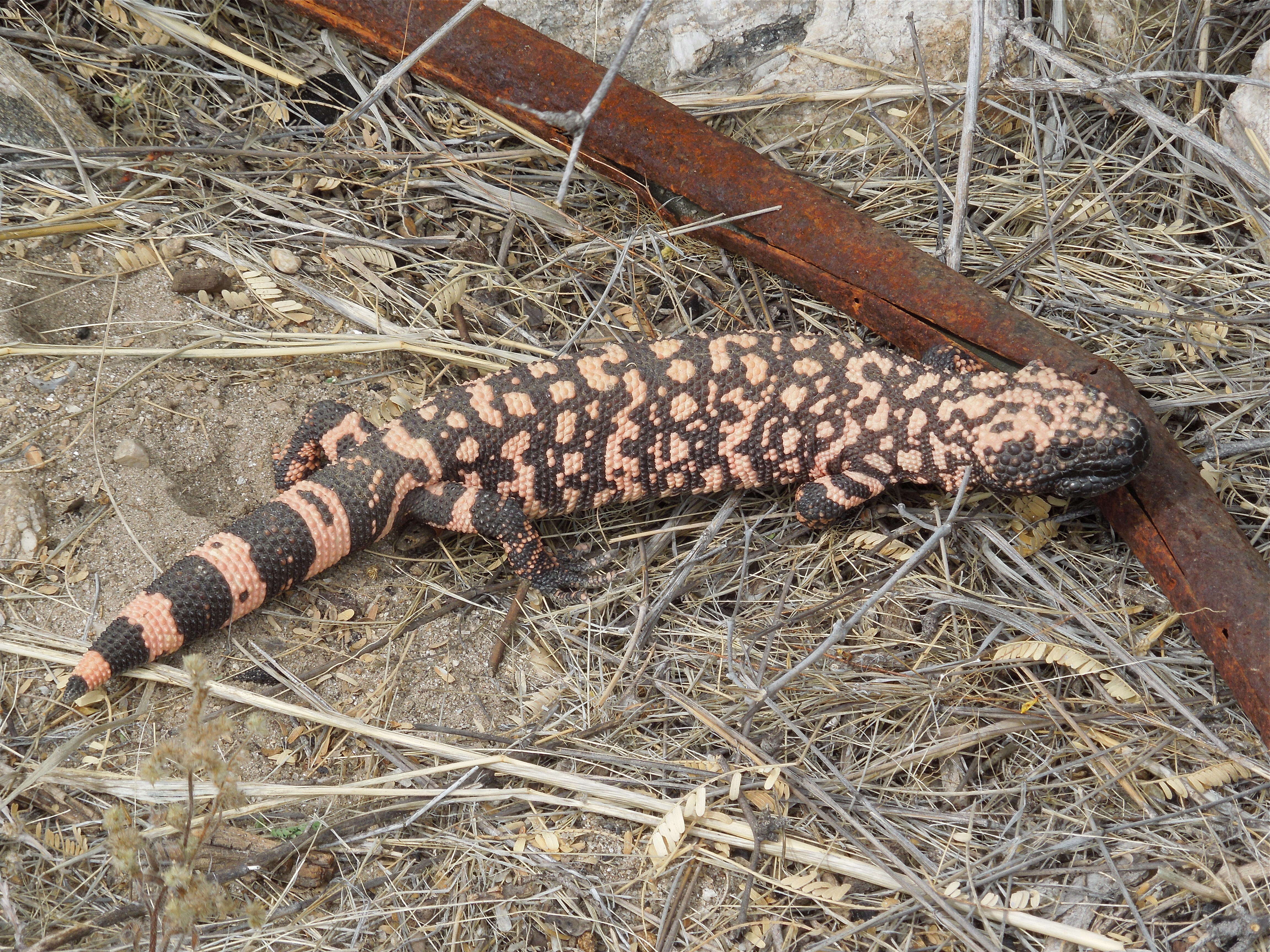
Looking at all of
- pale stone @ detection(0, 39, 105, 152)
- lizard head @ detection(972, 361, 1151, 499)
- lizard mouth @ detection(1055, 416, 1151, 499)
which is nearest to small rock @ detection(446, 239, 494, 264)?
pale stone @ detection(0, 39, 105, 152)

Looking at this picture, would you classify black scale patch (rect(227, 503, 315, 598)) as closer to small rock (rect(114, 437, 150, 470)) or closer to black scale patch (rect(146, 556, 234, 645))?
black scale patch (rect(146, 556, 234, 645))

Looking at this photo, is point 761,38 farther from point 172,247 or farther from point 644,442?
point 172,247

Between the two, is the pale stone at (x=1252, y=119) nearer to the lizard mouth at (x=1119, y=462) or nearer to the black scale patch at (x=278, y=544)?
the lizard mouth at (x=1119, y=462)

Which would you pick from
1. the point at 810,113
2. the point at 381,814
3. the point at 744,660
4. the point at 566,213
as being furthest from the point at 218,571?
the point at 810,113

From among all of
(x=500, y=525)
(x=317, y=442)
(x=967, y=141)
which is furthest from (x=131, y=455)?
(x=967, y=141)

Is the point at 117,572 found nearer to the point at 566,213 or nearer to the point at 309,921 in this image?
the point at 309,921

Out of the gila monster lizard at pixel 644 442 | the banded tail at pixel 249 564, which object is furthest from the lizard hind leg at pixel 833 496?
the banded tail at pixel 249 564
